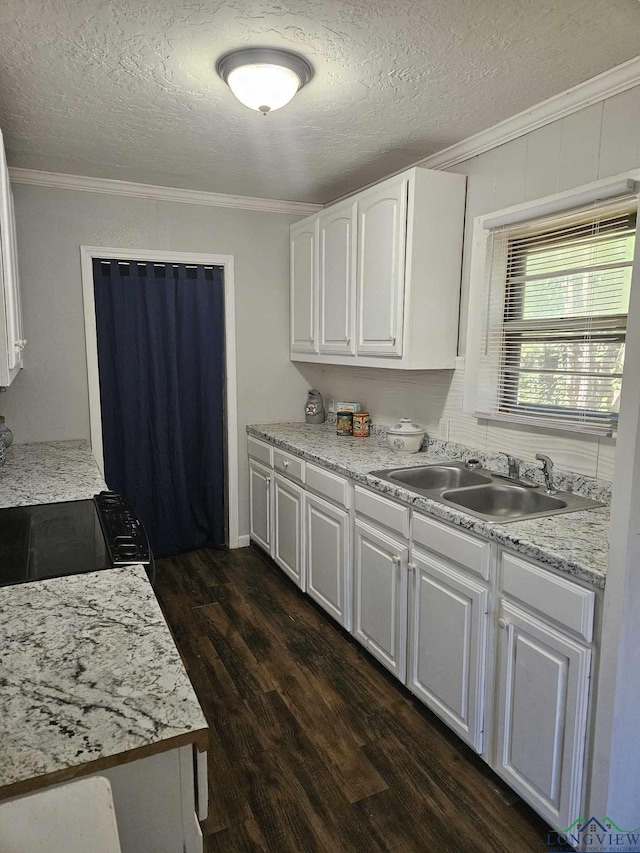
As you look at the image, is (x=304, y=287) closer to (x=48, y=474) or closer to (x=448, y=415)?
(x=448, y=415)

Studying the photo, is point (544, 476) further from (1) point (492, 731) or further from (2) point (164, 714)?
(2) point (164, 714)

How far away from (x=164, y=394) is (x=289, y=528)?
1.22 meters

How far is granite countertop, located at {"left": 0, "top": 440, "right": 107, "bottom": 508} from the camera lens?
2283 millimetres

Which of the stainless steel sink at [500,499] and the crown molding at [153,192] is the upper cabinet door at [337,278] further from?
the stainless steel sink at [500,499]

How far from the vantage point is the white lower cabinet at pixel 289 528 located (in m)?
3.19

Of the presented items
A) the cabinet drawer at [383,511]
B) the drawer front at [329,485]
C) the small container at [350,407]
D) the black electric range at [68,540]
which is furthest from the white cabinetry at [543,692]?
the small container at [350,407]

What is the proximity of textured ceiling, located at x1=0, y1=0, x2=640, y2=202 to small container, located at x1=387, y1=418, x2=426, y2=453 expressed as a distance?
140 cm

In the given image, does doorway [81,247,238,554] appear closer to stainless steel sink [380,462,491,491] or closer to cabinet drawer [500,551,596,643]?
stainless steel sink [380,462,491,491]

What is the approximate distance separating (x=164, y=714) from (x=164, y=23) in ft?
6.12

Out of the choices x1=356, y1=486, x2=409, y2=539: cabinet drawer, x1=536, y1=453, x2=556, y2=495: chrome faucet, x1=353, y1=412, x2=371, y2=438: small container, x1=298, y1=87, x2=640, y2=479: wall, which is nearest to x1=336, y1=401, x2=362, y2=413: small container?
x1=353, y1=412, x2=371, y2=438: small container

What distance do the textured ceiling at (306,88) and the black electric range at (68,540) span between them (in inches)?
61.9

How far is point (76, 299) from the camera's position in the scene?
3359mm

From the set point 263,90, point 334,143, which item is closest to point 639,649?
→ point 263,90

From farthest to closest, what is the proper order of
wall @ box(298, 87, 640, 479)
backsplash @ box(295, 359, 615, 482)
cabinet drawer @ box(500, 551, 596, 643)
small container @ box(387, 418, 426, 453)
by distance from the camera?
1. small container @ box(387, 418, 426, 453)
2. backsplash @ box(295, 359, 615, 482)
3. wall @ box(298, 87, 640, 479)
4. cabinet drawer @ box(500, 551, 596, 643)
